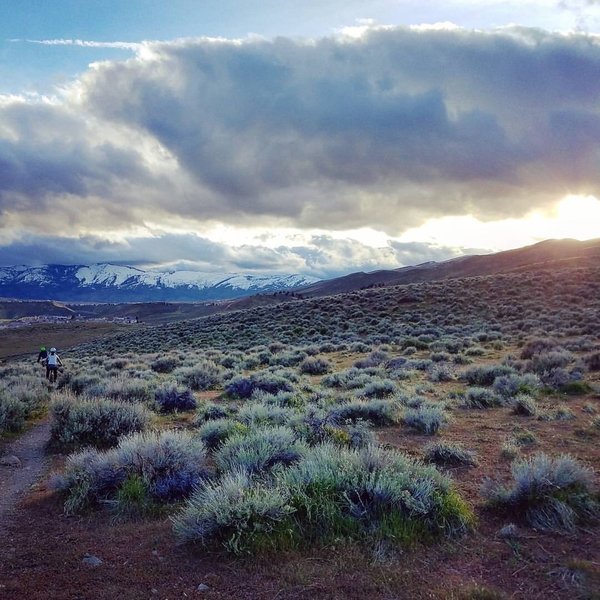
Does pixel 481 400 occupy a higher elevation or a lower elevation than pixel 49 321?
higher

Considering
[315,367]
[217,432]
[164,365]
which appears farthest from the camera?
[164,365]

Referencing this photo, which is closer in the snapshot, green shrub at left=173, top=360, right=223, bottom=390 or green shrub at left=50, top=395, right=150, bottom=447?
green shrub at left=50, top=395, right=150, bottom=447

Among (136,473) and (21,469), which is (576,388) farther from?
(21,469)

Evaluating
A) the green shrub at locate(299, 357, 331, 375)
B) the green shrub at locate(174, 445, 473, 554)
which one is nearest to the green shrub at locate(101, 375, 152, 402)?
the green shrub at locate(174, 445, 473, 554)

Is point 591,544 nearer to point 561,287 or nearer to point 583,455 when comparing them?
point 583,455

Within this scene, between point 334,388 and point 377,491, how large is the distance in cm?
1008

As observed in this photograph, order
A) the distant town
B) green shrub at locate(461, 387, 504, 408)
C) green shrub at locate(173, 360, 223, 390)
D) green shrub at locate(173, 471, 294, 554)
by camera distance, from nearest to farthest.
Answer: green shrub at locate(173, 471, 294, 554)
green shrub at locate(461, 387, 504, 408)
green shrub at locate(173, 360, 223, 390)
the distant town

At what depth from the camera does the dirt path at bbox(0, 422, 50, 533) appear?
656cm

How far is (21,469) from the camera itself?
8.02 m

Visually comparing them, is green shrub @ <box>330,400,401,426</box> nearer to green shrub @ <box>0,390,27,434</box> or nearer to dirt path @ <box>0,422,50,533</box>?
dirt path @ <box>0,422,50,533</box>

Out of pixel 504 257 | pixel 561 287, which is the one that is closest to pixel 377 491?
pixel 561 287

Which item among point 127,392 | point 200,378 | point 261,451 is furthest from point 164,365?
point 261,451

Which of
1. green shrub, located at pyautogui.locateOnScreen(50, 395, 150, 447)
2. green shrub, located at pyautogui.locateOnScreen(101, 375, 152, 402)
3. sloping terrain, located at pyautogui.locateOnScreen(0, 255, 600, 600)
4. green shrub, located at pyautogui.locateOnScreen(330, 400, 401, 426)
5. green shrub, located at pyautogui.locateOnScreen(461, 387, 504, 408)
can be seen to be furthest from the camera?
green shrub, located at pyautogui.locateOnScreen(101, 375, 152, 402)

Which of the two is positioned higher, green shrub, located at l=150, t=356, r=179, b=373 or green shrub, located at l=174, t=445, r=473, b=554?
green shrub, located at l=174, t=445, r=473, b=554
